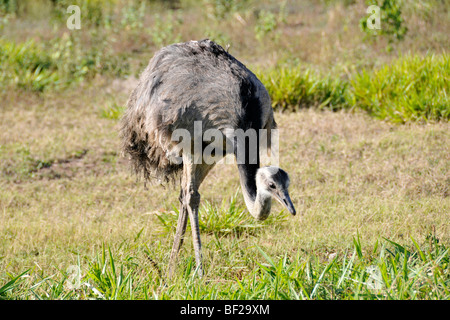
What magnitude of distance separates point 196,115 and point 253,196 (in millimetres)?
746

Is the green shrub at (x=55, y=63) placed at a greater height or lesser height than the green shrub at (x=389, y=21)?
lesser

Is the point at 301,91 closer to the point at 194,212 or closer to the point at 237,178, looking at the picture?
the point at 237,178

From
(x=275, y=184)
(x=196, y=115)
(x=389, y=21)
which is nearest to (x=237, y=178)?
(x=196, y=115)

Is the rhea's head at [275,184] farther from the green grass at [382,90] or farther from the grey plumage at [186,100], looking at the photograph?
the green grass at [382,90]

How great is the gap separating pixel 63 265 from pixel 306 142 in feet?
13.0

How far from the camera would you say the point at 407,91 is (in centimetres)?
809

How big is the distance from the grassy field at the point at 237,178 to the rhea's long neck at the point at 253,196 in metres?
0.38

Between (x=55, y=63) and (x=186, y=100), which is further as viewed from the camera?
(x=55, y=63)

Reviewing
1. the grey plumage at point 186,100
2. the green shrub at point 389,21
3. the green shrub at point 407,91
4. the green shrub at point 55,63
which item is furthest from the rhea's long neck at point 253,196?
the green shrub at point 55,63

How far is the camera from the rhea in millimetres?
4176

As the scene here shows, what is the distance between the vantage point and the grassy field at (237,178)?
3.73m

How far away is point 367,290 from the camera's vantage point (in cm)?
330
